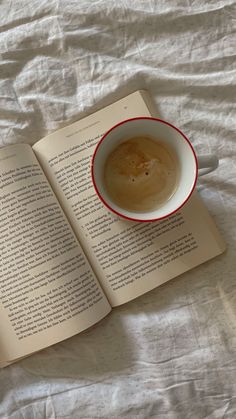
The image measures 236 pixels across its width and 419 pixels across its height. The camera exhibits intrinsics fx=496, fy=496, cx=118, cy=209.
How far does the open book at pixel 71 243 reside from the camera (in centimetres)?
→ 63

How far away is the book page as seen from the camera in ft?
2.05

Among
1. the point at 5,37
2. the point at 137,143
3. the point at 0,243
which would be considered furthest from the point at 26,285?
the point at 5,37

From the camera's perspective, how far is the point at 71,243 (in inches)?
25.2

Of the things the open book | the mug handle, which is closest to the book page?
the open book

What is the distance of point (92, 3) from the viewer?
671 mm

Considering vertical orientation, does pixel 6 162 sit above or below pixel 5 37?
below

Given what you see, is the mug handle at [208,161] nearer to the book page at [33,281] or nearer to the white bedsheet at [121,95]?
the white bedsheet at [121,95]

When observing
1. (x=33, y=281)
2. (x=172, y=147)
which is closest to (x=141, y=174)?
(x=172, y=147)

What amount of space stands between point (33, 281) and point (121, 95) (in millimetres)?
273

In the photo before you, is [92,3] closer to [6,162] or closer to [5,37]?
[5,37]

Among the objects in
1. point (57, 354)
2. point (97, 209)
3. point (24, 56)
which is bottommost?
point (57, 354)

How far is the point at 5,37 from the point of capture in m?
0.67

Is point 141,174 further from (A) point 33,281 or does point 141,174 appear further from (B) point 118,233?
(A) point 33,281

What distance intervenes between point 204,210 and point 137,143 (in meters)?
0.13
